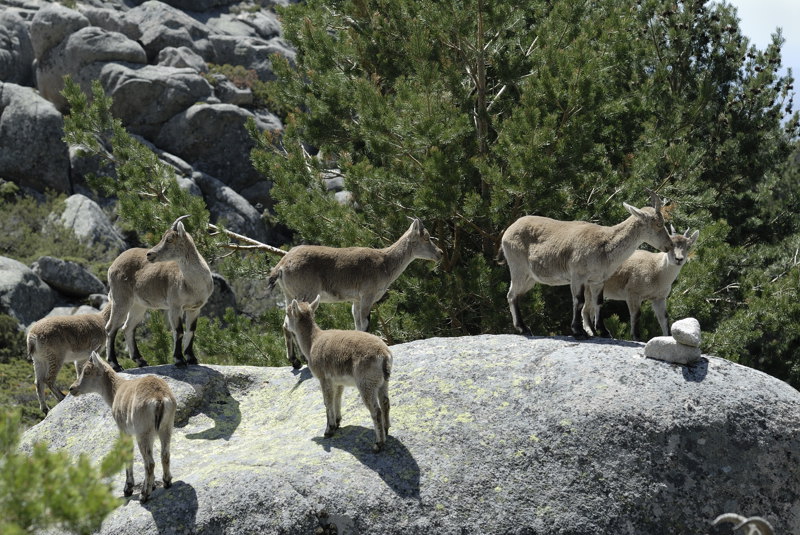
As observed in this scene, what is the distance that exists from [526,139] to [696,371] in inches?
229

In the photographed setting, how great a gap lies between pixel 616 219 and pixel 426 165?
348 cm

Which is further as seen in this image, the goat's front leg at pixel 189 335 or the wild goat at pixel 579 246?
the goat's front leg at pixel 189 335

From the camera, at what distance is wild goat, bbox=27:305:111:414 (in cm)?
1355

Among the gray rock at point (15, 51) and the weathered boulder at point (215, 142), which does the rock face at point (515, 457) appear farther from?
the gray rock at point (15, 51)

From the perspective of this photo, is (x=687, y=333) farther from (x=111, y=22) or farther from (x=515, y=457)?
(x=111, y=22)

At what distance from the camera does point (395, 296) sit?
1628cm

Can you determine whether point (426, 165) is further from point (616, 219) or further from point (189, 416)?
point (189, 416)

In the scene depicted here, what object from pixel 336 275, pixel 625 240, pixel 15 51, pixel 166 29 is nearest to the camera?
pixel 625 240

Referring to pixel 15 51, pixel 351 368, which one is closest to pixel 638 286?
pixel 351 368

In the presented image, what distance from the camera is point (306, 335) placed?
35.1 feet

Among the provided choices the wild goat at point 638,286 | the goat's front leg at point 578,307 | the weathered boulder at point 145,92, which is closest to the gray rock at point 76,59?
the weathered boulder at point 145,92

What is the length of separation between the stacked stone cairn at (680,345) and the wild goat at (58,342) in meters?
8.46

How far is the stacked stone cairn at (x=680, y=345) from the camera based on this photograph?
423 inches

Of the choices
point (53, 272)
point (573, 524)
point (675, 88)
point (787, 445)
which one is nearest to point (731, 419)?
point (787, 445)
